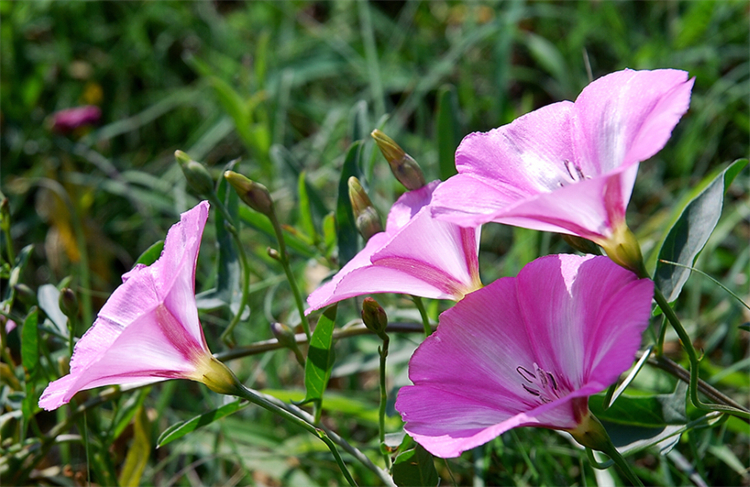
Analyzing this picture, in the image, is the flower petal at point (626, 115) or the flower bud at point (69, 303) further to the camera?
the flower bud at point (69, 303)

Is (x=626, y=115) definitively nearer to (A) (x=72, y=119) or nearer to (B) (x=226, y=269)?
(B) (x=226, y=269)

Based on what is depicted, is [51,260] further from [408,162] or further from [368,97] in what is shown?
[408,162]

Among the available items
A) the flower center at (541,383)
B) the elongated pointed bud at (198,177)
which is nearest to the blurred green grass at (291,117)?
the elongated pointed bud at (198,177)

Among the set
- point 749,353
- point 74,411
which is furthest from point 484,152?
point 749,353

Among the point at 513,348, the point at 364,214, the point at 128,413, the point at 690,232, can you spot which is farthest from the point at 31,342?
the point at 690,232

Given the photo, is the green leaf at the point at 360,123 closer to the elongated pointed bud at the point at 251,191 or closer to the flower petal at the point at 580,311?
the elongated pointed bud at the point at 251,191

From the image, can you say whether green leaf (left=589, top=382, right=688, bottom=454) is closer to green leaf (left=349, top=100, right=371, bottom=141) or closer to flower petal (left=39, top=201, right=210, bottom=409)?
flower petal (left=39, top=201, right=210, bottom=409)
